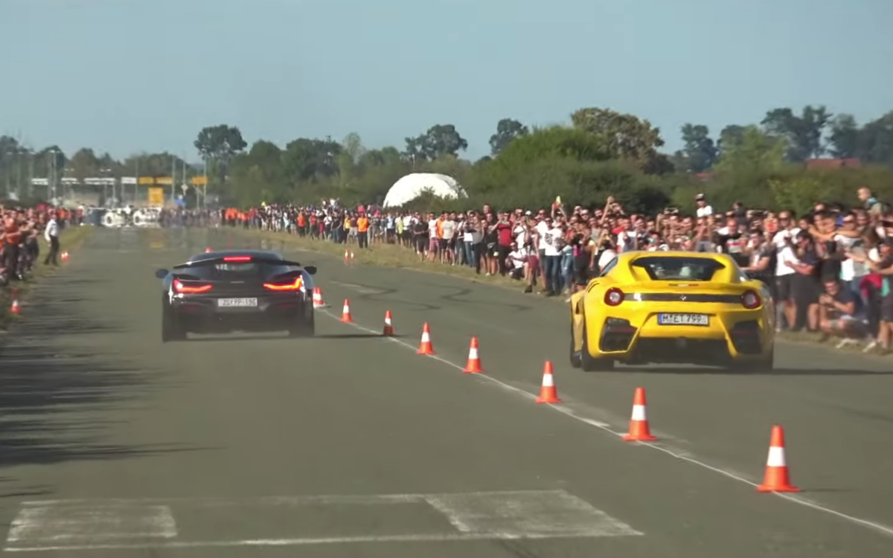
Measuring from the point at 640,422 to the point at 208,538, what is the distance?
506 cm

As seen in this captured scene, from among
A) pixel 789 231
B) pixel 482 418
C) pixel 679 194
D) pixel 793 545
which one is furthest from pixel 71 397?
pixel 679 194

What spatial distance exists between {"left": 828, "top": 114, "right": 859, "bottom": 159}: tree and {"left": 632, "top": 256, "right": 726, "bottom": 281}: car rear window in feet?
453

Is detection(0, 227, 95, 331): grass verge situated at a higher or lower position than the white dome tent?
lower

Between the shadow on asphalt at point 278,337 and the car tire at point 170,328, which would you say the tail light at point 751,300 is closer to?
the shadow on asphalt at point 278,337

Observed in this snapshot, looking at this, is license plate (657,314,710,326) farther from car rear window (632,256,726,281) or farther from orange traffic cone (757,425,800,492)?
orange traffic cone (757,425,800,492)

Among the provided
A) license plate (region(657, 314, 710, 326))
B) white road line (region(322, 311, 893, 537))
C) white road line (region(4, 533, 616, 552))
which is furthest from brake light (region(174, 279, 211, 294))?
white road line (region(4, 533, 616, 552))

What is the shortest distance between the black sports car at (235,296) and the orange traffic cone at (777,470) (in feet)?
45.4

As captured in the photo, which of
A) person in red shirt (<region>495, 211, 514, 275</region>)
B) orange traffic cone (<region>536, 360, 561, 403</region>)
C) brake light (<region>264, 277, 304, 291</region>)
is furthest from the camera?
person in red shirt (<region>495, 211, 514, 275</region>)

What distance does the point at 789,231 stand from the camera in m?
26.2

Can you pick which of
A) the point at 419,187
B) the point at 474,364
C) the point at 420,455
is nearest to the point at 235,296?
the point at 474,364

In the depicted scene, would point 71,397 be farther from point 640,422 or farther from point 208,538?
point 208,538

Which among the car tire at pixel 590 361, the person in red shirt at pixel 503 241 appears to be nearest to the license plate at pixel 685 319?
the car tire at pixel 590 361

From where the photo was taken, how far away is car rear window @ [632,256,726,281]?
19422 mm

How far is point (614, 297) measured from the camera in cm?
1906
